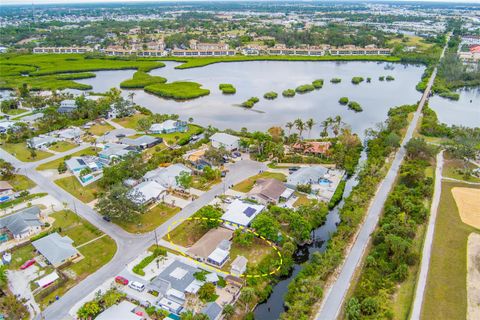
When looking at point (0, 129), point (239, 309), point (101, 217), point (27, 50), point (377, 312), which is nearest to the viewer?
point (377, 312)

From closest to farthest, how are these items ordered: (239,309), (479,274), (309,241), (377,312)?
1. (377,312)
2. (239,309)
3. (479,274)
4. (309,241)

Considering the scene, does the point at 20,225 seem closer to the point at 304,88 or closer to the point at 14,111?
the point at 14,111

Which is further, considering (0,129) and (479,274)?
(0,129)

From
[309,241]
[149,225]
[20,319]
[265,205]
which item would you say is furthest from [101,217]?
[309,241]

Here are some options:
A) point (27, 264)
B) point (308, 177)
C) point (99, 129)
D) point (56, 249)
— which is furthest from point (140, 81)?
point (27, 264)

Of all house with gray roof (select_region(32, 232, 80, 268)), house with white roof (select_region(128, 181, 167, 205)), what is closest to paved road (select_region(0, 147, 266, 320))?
house with gray roof (select_region(32, 232, 80, 268))

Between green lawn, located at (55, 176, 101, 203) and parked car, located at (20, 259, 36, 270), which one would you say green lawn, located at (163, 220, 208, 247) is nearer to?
parked car, located at (20, 259, 36, 270)

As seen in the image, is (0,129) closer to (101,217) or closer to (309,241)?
(101,217)

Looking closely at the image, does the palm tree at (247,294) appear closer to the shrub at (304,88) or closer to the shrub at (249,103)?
the shrub at (249,103)
